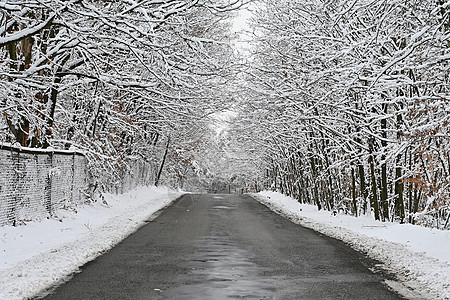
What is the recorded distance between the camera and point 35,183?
14.4 m

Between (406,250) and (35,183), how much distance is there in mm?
9763

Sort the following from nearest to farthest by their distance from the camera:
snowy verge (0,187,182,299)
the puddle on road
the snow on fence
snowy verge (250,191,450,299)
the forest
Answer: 1. the puddle on road
2. snowy verge (0,187,182,299)
3. snowy verge (250,191,450,299)
4. the forest
5. the snow on fence

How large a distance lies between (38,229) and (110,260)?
4799 mm

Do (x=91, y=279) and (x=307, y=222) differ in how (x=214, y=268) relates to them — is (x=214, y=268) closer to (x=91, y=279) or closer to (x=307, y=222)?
(x=91, y=279)

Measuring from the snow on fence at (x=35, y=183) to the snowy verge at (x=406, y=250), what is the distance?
8064 mm

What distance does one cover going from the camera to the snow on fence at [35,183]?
12.4 m

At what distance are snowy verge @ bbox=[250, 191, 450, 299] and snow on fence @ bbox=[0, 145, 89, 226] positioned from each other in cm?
806

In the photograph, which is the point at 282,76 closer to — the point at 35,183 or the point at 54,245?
the point at 35,183

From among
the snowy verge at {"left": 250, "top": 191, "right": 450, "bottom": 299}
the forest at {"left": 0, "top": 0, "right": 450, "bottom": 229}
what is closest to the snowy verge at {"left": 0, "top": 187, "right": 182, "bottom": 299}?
the forest at {"left": 0, "top": 0, "right": 450, "bottom": 229}

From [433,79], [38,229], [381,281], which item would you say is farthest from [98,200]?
[381,281]

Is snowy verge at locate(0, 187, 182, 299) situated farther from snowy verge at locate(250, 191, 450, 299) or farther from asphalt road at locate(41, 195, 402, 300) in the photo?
snowy verge at locate(250, 191, 450, 299)

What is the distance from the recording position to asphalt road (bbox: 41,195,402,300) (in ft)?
23.0

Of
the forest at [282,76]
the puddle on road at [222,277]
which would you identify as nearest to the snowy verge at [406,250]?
the forest at [282,76]

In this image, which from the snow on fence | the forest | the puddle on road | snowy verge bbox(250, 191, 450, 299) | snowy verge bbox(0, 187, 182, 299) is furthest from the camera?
the snow on fence
